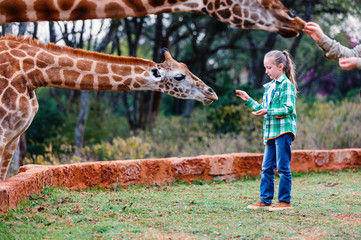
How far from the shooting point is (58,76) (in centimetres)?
505

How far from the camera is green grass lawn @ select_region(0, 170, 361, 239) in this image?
152 inches

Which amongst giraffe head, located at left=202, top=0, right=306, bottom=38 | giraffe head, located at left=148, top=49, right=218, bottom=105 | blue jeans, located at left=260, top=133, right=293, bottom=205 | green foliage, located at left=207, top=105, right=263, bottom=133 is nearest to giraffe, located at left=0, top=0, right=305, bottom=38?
giraffe head, located at left=202, top=0, right=306, bottom=38

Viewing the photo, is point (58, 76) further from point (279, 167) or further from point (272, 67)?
point (279, 167)

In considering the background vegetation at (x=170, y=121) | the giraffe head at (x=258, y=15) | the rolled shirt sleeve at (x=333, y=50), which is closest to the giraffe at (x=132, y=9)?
the giraffe head at (x=258, y=15)

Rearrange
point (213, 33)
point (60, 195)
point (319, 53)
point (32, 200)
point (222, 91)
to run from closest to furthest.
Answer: point (32, 200) → point (60, 195) → point (222, 91) → point (213, 33) → point (319, 53)

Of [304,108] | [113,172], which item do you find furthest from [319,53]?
[113,172]

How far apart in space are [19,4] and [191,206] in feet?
9.22

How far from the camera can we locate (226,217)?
178 inches

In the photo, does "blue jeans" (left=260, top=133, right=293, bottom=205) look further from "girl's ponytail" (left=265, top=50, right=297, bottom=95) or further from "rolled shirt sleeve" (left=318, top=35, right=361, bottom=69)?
"rolled shirt sleeve" (left=318, top=35, right=361, bottom=69)

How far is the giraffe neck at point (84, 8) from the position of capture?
4125mm

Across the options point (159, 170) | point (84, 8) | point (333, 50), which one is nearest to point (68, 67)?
point (84, 8)

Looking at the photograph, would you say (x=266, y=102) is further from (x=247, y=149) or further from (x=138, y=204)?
(x=247, y=149)

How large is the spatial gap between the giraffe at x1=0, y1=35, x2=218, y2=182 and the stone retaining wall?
1.77ft

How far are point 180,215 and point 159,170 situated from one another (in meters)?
2.18
